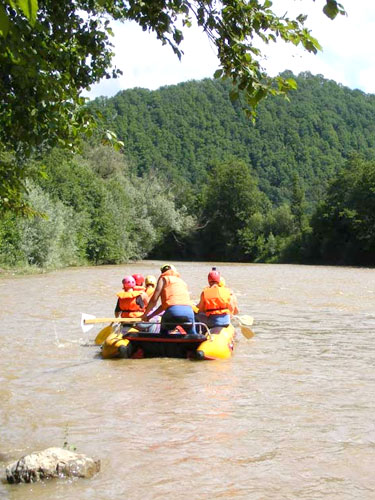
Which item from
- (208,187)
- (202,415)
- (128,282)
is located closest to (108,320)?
(128,282)

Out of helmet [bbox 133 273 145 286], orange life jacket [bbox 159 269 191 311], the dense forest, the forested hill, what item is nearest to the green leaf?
the dense forest

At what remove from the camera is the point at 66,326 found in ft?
45.9

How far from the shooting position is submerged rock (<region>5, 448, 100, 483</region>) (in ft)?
15.1

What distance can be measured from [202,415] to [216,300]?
4.06 m

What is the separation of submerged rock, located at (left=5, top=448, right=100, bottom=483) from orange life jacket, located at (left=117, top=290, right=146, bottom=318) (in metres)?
6.32

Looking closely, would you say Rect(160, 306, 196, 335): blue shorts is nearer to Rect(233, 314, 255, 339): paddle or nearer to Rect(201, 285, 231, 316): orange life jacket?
Rect(201, 285, 231, 316): orange life jacket

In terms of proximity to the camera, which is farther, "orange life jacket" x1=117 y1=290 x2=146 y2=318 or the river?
"orange life jacket" x1=117 y1=290 x2=146 y2=318

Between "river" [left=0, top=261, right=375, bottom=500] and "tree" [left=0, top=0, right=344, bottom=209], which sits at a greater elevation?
"tree" [left=0, top=0, right=344, bottom=209]

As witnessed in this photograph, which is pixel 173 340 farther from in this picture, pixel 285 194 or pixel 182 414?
pixel 285 194

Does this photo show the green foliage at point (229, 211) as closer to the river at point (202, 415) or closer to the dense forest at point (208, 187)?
the dense forest at point (208, 187)

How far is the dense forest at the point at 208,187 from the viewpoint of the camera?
37.0m

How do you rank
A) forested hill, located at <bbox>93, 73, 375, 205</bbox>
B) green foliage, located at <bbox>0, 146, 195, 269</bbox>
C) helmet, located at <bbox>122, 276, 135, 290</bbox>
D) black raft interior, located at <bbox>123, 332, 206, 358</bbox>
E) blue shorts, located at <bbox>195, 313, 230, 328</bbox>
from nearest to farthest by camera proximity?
black raft interior, located at <bbox>123, 332, 206, 358</bbox>, blue shorts, located at <bbox>195, 313, 230, 328</bbox>, helmet, located at <bbox>122, 276, 135, 290</bbox>, green foliage, located at <bbox>0, 146, 195, 269</bbox>, forested hill, located at <bbox>93, 73, 375, 205</bbox>

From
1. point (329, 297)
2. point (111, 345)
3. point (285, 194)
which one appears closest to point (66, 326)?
point (111, 345)

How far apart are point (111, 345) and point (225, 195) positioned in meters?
59.9
